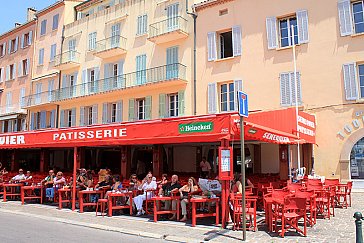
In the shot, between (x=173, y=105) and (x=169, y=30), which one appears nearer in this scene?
(x=169, y=30)

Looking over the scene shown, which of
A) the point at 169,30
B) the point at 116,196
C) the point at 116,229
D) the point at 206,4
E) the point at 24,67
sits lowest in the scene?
the point at 116,229

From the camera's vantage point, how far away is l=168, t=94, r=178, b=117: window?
2050cm

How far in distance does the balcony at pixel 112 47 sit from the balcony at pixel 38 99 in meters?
6.07

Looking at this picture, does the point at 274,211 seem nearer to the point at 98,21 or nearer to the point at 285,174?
the point at 285,174

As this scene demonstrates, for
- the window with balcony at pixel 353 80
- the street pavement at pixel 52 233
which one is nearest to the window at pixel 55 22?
the street pavement at pixel 52 233

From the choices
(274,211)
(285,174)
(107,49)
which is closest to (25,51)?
(107,49)

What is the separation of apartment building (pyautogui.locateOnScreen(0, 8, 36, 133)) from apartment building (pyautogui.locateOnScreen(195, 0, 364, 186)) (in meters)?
18.2

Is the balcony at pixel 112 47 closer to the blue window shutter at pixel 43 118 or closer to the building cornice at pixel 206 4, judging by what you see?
the building cornice at pixel 206 4

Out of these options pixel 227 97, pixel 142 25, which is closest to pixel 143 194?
pixel 227 97

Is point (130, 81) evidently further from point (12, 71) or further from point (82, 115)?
point (12, 71)

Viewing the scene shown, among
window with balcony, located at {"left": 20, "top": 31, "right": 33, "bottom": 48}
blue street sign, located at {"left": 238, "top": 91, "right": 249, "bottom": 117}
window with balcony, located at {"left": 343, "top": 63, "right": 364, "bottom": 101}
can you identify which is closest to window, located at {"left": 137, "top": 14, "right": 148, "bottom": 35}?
window with balcony, located at {"left": 343, "top": 63, "right": 364, "bottom": 101}

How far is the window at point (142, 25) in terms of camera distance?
22203mm

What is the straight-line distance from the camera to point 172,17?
20.6m

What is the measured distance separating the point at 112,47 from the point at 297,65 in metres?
12.5
